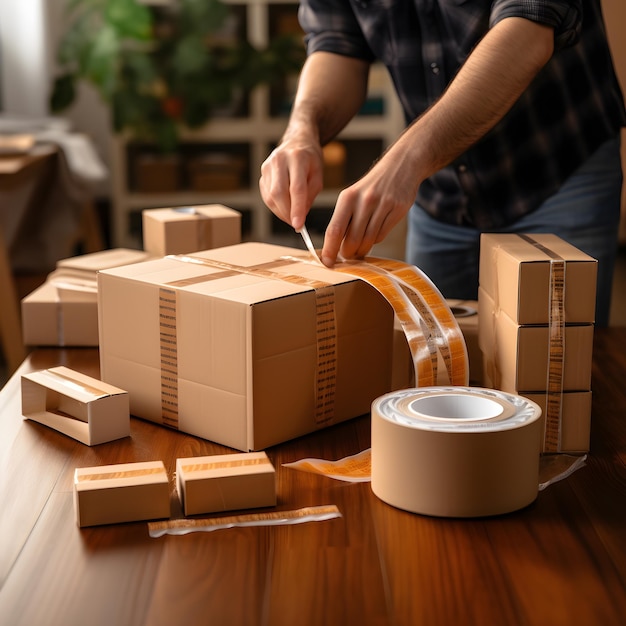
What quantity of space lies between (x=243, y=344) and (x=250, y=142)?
3831 millimetres

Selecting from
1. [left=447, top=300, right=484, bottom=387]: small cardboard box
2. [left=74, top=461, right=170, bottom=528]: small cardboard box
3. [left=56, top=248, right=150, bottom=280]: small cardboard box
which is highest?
[left=56, top=248, right=150, bottom=280]: small cardboard box

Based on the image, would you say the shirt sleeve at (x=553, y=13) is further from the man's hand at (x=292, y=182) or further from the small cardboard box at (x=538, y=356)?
the small cardboard box at (x=538, y=356)

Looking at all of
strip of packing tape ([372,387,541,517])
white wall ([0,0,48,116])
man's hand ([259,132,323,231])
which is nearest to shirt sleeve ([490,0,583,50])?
man's hand ([259,132,323,231])

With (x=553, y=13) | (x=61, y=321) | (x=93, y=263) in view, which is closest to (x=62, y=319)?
(x=61, y=321)

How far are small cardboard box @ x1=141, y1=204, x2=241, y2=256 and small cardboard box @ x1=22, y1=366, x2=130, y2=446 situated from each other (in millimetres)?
368

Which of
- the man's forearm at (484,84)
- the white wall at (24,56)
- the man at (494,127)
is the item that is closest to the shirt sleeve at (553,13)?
the man's forearm at (484,84)

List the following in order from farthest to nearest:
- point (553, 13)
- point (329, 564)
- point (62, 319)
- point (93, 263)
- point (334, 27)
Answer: point (334, 27) < point (93, 263) < point (62, 319) < point (553, 13) < point (329, 564)

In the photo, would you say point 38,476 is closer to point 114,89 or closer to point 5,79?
point 114,89

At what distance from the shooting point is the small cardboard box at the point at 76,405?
3.28ft

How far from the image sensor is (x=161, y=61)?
4.35m

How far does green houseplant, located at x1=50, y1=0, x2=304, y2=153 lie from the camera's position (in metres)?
4.12

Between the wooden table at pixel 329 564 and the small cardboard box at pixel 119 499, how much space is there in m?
0.01

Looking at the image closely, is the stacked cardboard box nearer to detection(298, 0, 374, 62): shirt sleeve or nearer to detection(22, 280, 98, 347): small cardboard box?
detection(22, 280, 98, 347): small cardboard box

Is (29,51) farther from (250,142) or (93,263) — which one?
(93,263)
